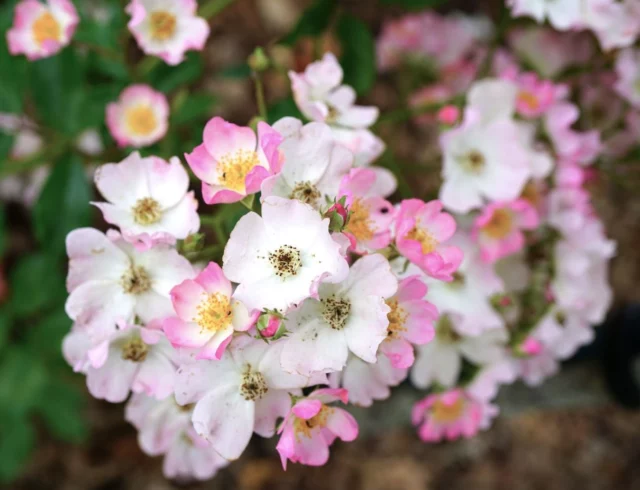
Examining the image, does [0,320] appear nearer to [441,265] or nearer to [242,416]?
[242,416]

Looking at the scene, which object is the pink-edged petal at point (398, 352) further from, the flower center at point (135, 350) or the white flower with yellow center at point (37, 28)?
the white flower with yellow center at point (37, 28)

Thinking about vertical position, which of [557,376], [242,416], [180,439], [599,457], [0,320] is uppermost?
[242,416]

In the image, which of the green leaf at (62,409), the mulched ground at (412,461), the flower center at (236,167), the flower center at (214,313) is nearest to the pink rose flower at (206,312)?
the flower center at (214,313)

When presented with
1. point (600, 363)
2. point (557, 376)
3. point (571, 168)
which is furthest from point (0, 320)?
point (600, 363)

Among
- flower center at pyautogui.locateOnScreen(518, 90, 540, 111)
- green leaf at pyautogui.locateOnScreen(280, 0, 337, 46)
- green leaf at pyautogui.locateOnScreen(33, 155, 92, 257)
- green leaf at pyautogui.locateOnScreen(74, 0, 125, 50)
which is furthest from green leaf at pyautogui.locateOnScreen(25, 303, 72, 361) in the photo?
flower center at pyautogui.locateOnScreen(518, 90, 540, 111)

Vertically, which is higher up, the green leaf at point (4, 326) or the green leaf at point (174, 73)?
the green leaf at point (174, 73)

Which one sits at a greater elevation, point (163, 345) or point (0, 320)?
point (163, 345)

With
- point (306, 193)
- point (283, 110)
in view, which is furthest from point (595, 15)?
point (306, 193)

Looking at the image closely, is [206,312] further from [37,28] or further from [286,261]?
[37,28]
